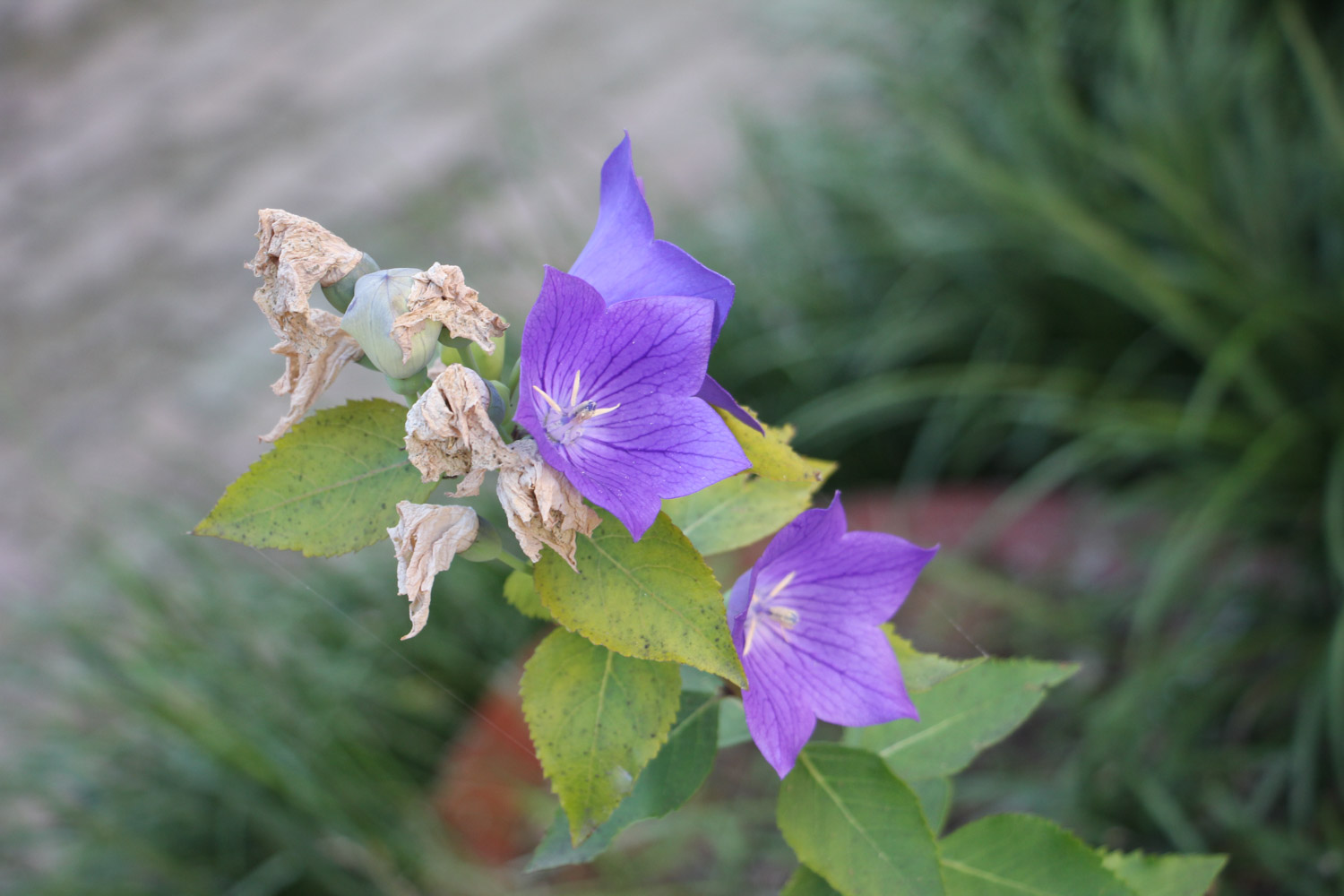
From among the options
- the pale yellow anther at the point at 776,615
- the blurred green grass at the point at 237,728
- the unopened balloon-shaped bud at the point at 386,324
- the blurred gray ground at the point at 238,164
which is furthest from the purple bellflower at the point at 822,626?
the blurred gray ground at the point at 238,164

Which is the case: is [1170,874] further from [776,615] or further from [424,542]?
[424,542]

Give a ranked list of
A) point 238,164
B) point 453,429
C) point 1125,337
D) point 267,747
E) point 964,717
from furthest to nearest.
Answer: point 238,164 < point 1125,337 < point 267,747 < point 964,717 < point 453,429

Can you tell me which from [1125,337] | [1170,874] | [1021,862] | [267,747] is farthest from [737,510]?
[1125,337]

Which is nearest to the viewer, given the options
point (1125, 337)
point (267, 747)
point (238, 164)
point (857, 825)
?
point (857, 825)

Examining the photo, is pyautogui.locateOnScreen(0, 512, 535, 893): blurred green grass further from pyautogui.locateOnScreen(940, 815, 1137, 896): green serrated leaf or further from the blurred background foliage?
pyautogui.locateOnScreen(940, 815, 1137, 896): green serrated leaf

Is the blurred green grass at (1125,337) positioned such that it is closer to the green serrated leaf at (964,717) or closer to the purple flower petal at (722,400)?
the green serrated leaf at (964,717)
